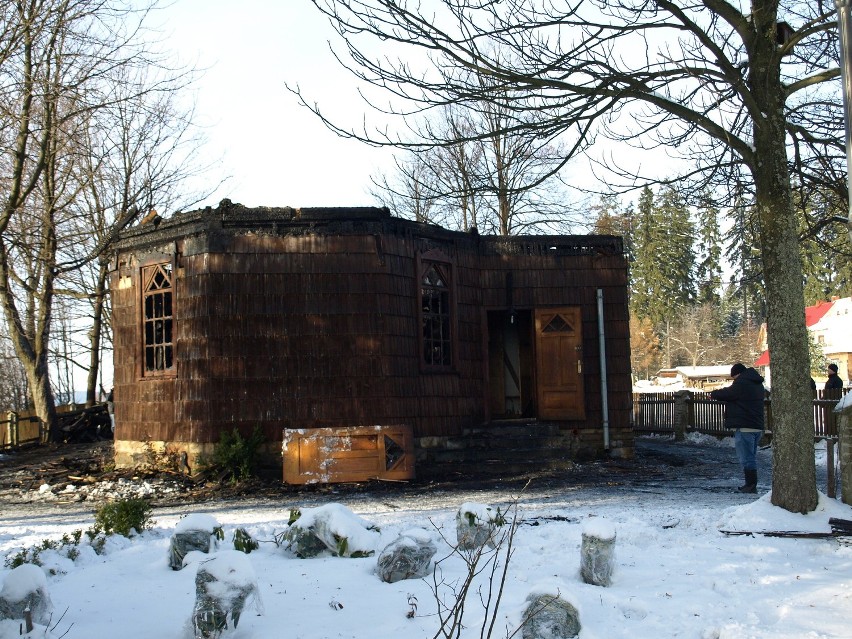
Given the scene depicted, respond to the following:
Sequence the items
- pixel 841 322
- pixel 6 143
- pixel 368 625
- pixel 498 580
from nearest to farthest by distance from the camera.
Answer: pixel 368 625, pixel 498 580, pixel 6 143, pixel 841 322

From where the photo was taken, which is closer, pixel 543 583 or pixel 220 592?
pixel 220 592

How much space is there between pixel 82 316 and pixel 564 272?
17411 millimetres

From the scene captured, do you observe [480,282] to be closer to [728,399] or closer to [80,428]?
[728,399]

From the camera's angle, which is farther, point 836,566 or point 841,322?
point 841,322

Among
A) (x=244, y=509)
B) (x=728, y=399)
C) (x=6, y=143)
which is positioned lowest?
(x=244, y=509)

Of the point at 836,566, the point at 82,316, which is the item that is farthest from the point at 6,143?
the point at 82,316

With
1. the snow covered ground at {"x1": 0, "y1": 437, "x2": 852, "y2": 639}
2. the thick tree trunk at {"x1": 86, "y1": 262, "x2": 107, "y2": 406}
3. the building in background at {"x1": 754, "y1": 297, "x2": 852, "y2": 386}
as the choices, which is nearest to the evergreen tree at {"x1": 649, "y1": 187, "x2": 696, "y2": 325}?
the building in background at {"x1": 754, "y1": 297, "x2": 852, "y2": 386}

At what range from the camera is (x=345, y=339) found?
42.8 ft

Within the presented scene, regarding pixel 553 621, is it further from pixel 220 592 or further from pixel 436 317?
pixel 436 317

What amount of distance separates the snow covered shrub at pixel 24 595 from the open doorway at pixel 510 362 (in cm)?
1290

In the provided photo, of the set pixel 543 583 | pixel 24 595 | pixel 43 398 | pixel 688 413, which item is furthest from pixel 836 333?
pixel 24 595

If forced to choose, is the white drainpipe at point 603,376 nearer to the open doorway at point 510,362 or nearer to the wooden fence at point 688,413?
the open doorway at point 510,362

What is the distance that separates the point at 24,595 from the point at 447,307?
33.3ft

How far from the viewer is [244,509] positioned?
1037 centimetres
